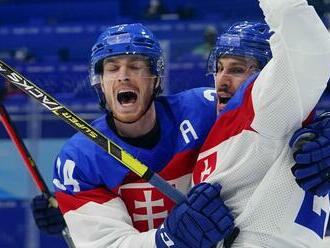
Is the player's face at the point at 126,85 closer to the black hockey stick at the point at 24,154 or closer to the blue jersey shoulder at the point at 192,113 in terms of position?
the blue jersey shoulder at the point at 192,113

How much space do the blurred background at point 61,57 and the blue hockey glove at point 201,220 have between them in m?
0.55

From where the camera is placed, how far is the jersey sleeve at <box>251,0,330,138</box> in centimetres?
206

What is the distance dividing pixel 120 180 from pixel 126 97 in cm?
24

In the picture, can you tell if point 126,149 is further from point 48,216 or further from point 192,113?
point 48,216

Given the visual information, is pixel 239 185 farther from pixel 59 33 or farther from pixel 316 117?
pixel 59 33

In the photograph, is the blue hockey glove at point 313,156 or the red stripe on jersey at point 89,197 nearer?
the blue hockey glove at point 313,156

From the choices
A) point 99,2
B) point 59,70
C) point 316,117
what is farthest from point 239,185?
point 99,2

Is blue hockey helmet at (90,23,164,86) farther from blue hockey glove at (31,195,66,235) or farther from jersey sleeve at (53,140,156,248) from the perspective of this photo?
blue hockey glove at (31,195,66,235)

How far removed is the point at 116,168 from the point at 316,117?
1.98 feet

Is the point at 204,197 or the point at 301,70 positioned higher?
the point at 301,70

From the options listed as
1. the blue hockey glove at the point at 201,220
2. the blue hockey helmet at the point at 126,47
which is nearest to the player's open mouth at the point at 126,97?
the blue hockey helmet at the point at 126,47

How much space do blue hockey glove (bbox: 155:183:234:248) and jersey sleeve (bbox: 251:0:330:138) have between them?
21 centimetres

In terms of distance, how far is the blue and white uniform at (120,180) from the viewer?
2475 millimetres

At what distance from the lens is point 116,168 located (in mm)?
2494
